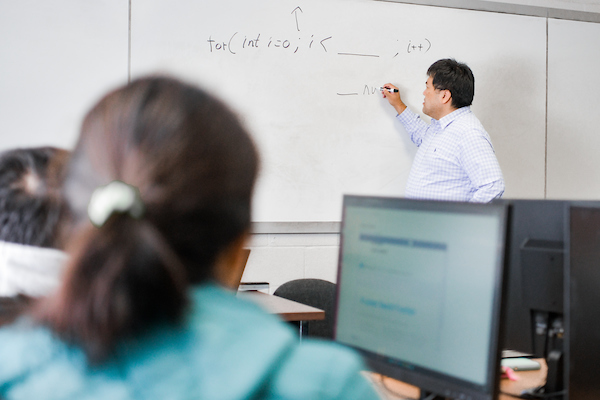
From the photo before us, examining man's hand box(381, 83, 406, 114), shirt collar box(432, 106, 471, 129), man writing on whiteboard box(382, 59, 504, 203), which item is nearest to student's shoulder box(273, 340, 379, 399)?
man writing on whiteboard box(382, 59, 504, 203)

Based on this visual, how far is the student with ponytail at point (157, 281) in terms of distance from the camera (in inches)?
20.2

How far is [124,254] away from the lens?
510 mm

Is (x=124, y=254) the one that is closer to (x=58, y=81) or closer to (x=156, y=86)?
(x=156, y=86)

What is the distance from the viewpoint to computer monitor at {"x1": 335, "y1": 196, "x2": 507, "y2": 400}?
0.82 m

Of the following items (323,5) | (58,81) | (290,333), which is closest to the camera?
(290,333)

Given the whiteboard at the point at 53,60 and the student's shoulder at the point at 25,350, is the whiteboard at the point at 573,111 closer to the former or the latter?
the whiteboard at the point at 53,60

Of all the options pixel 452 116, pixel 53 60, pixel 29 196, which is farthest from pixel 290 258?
pixel 29 196

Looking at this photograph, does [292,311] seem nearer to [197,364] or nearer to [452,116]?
[197,364]

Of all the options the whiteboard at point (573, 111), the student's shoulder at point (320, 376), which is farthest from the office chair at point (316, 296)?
the whiteboard at point (573, 111)

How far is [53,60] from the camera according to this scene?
2.57 m

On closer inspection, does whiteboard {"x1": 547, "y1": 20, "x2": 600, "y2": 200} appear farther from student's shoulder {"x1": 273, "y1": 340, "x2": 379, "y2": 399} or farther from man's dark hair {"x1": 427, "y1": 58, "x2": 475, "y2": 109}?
student's shoulder {"x1": 273, "y1": 340, "x2": 379, "y2": 399}

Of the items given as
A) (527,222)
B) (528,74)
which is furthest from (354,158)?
(527,222)

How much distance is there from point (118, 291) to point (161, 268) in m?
0.04

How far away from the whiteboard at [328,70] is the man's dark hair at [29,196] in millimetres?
2015
